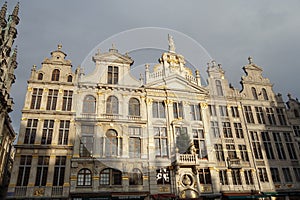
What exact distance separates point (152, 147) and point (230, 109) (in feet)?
36.3

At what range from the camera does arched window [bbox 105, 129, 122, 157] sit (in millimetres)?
20766

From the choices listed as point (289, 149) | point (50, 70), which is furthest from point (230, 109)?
point (50, 70)

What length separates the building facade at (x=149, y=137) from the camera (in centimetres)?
2008

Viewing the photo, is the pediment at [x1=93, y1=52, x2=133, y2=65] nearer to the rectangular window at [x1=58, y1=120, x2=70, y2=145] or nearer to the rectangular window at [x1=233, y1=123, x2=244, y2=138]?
the rectangular window at [x1=58, y1=120, x2=70, y2=145]

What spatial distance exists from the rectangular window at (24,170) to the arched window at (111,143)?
6.61 m

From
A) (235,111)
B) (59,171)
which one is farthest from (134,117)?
(235,111)

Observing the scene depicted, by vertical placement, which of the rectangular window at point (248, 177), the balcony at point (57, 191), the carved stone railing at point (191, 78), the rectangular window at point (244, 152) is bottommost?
the balcony at point (57, 191)

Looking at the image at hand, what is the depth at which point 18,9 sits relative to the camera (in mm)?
28531

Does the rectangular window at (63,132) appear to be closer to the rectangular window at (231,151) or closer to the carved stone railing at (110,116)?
the carved stone railing at (110,116)

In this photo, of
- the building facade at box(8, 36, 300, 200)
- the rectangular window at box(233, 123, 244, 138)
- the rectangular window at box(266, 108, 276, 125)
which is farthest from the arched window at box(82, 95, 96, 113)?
the rectangular window at box(266, 108, 276, 125)

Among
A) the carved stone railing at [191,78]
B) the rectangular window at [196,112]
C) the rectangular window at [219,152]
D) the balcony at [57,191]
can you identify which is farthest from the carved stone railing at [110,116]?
the rectangular window at [219,152]

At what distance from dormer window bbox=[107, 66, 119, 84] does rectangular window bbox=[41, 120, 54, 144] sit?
7.01 metres

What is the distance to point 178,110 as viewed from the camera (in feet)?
81.5

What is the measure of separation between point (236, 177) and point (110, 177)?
508 inches
